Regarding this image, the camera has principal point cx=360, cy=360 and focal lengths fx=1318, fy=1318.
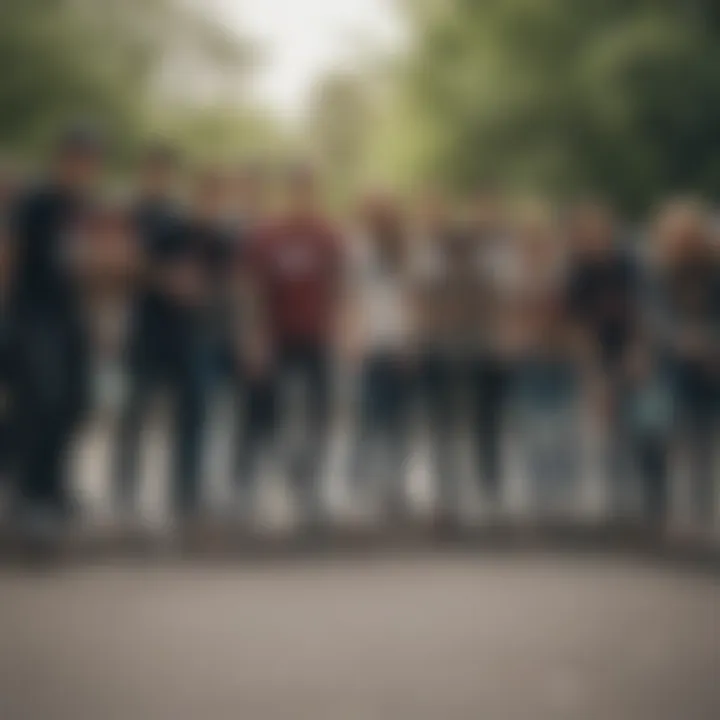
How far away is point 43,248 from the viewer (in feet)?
14.2

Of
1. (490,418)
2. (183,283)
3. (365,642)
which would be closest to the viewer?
(365,642)

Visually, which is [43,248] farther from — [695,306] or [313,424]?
[695,306]

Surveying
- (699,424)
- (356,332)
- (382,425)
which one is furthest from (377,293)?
(699,424)

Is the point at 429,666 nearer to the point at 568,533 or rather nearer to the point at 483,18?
the point at 568,533

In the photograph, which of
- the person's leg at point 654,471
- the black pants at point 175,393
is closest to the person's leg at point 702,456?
the person's leg at point 654,471

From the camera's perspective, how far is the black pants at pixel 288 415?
184 inches

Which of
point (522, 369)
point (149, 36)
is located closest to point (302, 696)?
point (522, 369)

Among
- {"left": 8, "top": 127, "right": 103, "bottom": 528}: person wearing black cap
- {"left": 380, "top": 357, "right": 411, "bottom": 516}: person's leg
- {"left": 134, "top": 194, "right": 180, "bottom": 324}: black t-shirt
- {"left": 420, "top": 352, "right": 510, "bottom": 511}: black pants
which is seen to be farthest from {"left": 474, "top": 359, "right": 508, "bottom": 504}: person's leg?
{"left": 8, "top": 127, "right": 103, "bottom": 528}: person wearing black cap

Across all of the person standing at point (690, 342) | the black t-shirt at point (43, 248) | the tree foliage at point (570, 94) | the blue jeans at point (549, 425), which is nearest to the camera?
the black t-shirt at point (43, 248)

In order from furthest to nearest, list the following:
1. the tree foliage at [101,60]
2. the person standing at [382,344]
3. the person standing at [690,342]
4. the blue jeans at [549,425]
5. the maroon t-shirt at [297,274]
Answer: the tree foliage at [101,60] < the blue jeans at [549,425] < the person standing at [690,342] < the person standing at [382,344] < the maroon t-shirt at [297,274]

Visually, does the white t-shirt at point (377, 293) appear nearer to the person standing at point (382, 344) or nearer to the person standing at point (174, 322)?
the person standing at point (382, 344)

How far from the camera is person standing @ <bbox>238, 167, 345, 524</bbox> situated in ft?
15.2

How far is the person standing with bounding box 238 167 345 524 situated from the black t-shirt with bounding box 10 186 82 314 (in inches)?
25.6

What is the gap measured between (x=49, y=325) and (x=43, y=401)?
25 cm
